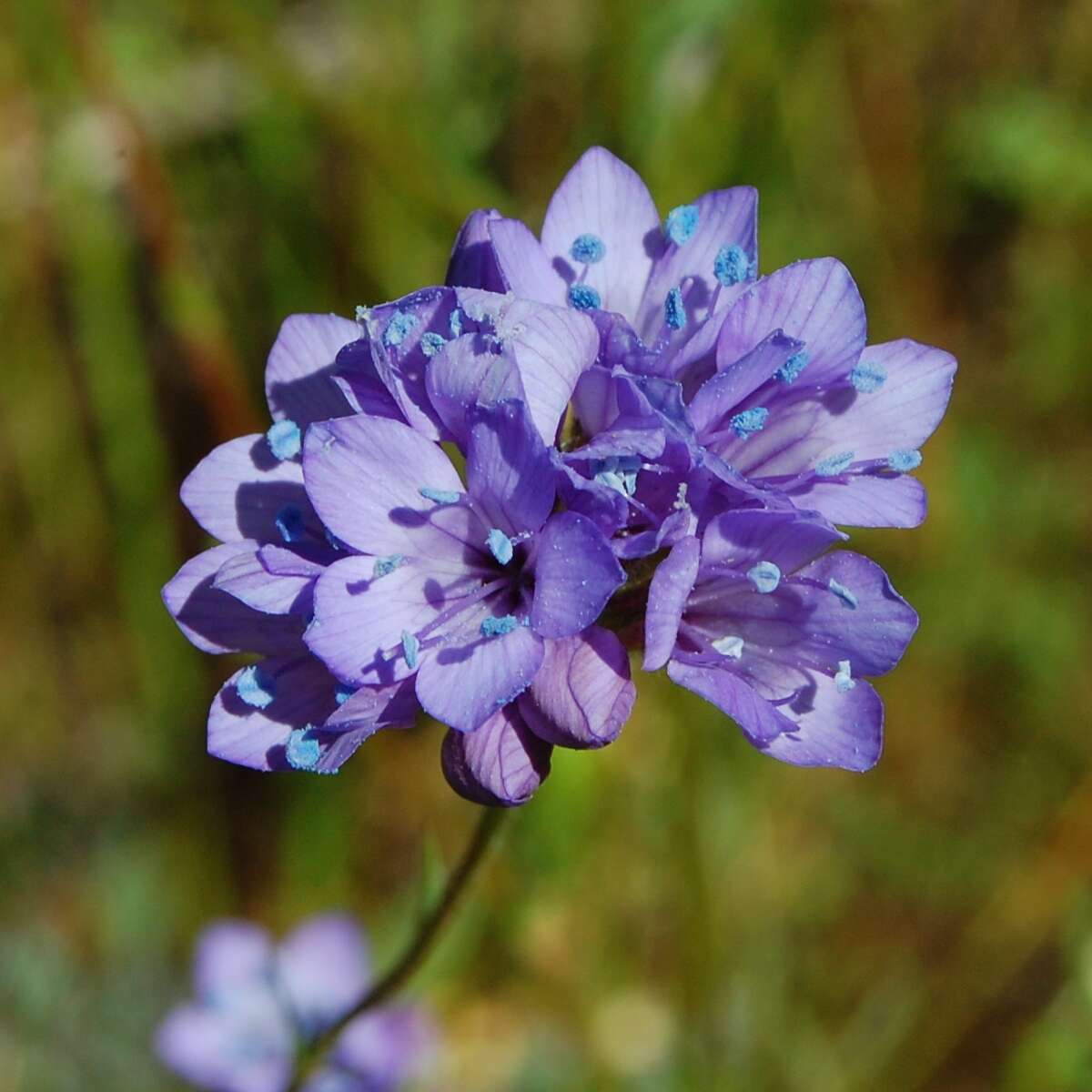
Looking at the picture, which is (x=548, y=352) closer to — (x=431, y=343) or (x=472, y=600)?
(x=431, y=343)

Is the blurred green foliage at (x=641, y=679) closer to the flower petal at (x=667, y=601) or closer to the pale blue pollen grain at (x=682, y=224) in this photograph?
the pale blue pollen grain at (x=682, y=224)

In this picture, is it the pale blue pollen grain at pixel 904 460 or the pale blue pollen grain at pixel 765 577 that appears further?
the pale blue pollen grain at pixel 904 460

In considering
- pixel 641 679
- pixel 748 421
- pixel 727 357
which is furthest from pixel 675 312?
pixel 641 679

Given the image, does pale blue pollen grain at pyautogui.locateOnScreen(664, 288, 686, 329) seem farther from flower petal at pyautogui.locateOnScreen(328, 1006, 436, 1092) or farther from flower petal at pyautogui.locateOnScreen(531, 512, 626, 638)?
flower petal at pyautogui.locateOnScreen(328, 1006, 436, 1092)

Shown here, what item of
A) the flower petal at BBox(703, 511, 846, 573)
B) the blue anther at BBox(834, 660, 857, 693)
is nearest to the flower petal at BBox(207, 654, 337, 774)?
the flower petal at BBox(703, 511, 846, 573)

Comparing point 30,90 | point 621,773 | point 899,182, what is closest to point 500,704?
point 621,773

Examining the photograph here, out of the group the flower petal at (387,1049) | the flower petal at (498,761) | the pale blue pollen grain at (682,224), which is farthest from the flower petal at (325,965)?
the pale blue pollen grain at (682,224)

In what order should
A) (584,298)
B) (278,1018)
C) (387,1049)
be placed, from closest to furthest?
(584,298), (387,1049), (278,1018)
